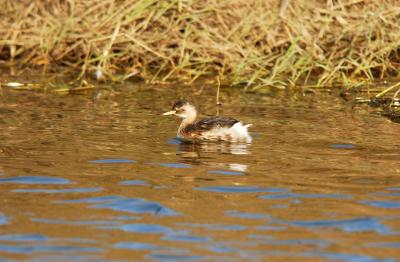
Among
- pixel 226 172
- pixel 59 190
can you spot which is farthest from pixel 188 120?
pixel 59 190

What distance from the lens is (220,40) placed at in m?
14.3

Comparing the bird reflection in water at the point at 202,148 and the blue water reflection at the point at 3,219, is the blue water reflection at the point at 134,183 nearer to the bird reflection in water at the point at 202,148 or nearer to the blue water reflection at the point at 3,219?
the bird reflection in water at the point at 202,148

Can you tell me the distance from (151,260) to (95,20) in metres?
9.30

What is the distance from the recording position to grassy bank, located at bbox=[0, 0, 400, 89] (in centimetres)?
1371

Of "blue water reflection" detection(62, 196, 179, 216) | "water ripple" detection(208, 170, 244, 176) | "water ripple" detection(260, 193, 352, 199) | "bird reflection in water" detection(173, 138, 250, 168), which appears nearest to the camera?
"blue water reflection" detection(62, 196, 179, 216)

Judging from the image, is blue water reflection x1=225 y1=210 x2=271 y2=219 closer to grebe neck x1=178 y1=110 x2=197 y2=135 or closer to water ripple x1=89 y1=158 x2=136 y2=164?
water ripple x1=89 y1=158 x2=136 y2=164

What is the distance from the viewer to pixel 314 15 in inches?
570

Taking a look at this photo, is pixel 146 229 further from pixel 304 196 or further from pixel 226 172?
pixel 226 172

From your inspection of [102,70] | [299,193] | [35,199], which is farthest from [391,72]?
[35,199]

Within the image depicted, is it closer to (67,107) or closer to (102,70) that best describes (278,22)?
(102,70)

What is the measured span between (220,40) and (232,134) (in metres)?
4.62

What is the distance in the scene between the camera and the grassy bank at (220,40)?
13711 millimetres

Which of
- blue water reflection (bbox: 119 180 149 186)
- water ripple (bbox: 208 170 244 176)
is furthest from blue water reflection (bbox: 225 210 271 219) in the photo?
water ripple (bbox: 208 170 244 176)

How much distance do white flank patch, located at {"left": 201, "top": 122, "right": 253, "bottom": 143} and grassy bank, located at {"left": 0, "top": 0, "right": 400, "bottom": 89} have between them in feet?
10.9
